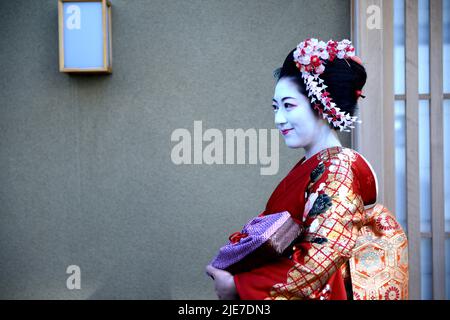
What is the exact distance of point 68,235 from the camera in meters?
2.96

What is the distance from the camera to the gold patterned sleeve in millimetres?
1295

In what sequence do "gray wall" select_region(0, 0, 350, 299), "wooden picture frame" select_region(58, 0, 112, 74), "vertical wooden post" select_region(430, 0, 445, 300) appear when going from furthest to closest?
"gray wall" select_region(0, 0, 350, 299)
"wooden picture frame" select_region(58, 0, 112, 74)
"vertical wooden post" select_region(430, 0, 445, 300)

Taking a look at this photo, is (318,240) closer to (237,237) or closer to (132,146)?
(237,237)

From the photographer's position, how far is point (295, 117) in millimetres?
1472

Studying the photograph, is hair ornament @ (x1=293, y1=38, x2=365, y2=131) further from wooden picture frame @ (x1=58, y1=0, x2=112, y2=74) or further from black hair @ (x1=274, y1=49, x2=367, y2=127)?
wooden picture frame @ (x1=58, y1=0, x2=112, y2=74)

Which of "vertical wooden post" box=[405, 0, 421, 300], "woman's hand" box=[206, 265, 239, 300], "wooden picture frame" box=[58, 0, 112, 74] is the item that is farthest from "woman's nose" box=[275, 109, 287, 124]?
"wooden picture frame" box=[58, 0, 112, 74]

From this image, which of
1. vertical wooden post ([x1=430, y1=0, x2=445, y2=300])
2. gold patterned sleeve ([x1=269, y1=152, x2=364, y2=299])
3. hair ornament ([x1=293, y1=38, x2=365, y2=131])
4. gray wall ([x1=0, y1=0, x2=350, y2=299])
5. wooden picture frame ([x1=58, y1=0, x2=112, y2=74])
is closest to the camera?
gold patterned sleeve ([x1=269, y1=152, x2=364, y2=299])

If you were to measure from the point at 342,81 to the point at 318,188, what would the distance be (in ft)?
1.21

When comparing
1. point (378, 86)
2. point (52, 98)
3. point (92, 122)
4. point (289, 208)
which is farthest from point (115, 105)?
point (289, 208)

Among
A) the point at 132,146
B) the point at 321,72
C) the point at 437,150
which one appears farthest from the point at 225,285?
the point at 437,150

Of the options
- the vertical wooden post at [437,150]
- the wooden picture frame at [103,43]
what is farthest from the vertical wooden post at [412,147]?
the wooden picture frame at [103,43]

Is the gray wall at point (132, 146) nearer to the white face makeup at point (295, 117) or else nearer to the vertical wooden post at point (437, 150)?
the vertical wooden post at point (437, 150)

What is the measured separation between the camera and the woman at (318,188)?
130cm
